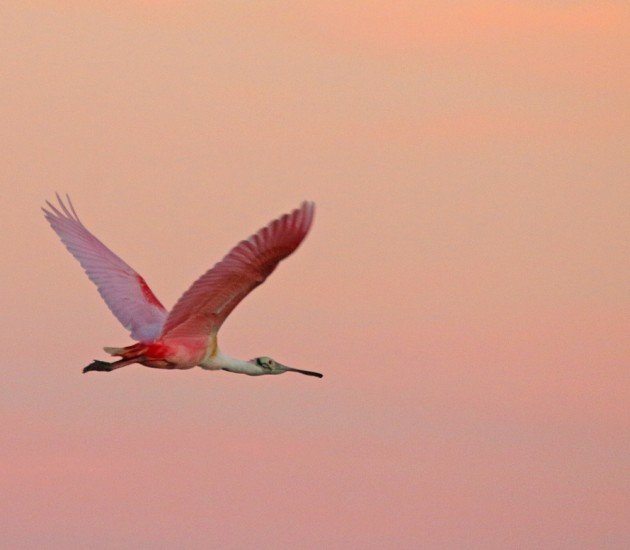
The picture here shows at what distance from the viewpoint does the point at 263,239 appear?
26.2 m

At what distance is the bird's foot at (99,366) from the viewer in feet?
94.4

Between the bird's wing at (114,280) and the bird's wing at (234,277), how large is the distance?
1.79 m

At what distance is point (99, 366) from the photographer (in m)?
28.8

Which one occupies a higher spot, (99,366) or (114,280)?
(114,280)

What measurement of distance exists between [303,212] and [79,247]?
30.3ft

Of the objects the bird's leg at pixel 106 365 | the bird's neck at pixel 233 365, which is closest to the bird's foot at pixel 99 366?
the bird's leg at pixel 106 365

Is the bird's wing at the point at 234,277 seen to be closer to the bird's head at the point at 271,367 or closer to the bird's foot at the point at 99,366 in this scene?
the bird's foot at the point at 99,366

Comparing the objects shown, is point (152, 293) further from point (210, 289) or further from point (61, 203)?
point (210, 289)

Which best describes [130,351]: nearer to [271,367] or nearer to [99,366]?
[99,366]

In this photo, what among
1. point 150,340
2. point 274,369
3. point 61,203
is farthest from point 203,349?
point 61,203

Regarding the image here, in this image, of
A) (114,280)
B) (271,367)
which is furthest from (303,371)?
(114,280)

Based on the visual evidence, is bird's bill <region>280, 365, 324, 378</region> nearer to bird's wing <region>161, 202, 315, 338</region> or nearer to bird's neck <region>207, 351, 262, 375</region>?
bird's neck <region>207, 351, 262, 375</region>

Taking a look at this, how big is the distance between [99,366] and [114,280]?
4.70m

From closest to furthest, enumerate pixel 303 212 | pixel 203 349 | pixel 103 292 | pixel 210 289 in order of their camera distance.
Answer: pixel 303 212 → pixel 210 289 → pixel 203 349 → pixel 103 292
